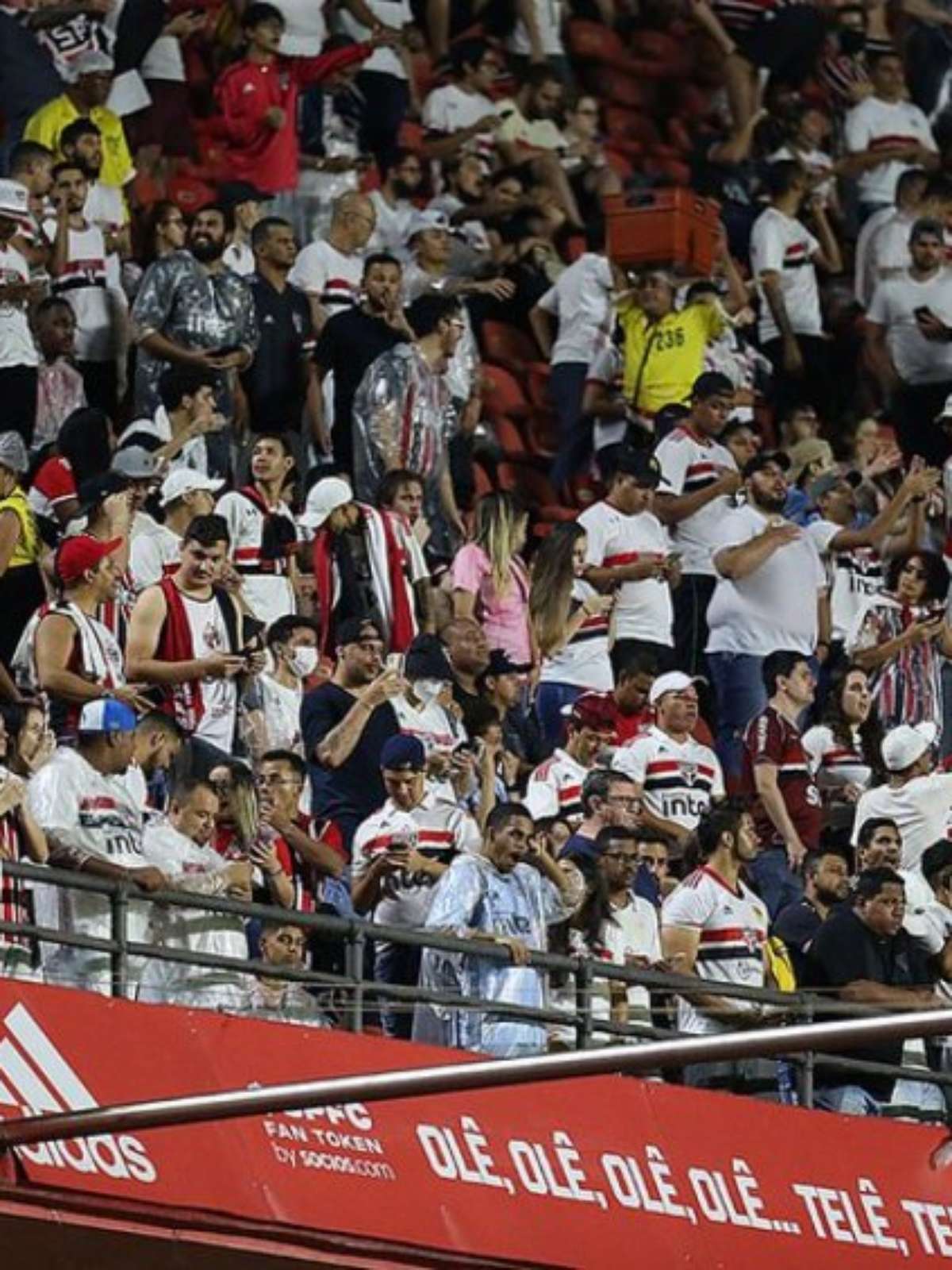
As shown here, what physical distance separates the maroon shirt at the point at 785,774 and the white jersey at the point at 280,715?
88.6 inches

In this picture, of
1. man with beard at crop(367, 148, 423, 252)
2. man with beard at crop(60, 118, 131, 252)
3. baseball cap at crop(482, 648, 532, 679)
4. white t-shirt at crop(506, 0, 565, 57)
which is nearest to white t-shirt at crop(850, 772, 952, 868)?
baseball cap at crop(482, 648, 532, 679)

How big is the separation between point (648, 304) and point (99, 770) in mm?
7988

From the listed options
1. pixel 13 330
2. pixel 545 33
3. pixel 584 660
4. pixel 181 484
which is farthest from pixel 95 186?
pixel 545 33

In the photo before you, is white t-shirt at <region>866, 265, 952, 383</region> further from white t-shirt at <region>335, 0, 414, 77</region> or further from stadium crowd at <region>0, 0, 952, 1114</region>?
white t-shirt at <region>335, 0, 414, 77</region>

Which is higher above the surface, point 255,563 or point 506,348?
point 255,563

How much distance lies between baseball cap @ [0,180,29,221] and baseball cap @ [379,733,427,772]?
4256 mm

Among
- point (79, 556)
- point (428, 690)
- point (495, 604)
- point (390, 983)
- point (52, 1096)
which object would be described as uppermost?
point (79, 556)

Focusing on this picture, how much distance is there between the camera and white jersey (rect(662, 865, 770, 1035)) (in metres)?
14.9

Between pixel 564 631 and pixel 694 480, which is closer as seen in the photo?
pixel 564 631

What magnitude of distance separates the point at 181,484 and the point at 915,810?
3.07m

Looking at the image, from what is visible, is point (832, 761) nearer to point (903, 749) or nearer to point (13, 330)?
point (903, 749)

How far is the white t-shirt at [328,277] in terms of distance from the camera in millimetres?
19672

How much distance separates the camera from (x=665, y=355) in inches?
807

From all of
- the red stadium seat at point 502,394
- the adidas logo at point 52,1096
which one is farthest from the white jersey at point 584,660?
the adidas logo at point 52,1096
